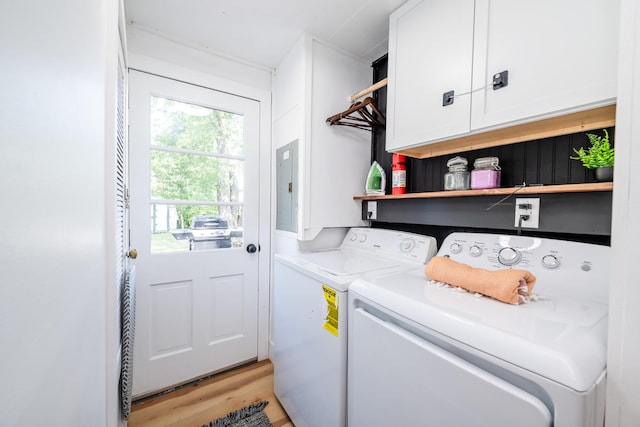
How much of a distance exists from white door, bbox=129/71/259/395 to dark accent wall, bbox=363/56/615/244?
3.88 ft

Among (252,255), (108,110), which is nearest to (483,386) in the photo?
(108,110)

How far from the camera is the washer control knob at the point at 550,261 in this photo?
0.94 m

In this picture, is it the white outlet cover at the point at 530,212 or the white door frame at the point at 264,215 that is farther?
the white door frame at the point at 264,215

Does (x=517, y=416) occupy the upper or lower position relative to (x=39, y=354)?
lower

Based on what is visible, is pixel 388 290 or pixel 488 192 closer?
pixel 388 290

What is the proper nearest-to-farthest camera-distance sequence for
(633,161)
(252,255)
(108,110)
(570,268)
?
(633,161) → (108,110) → (570,268) → (252,255)

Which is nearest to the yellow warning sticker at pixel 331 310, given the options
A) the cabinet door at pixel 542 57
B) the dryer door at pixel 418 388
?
the dryer door at pixel 418 388

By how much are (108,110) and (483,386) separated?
4.40ft

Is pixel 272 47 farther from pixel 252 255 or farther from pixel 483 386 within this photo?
pixel 483 386

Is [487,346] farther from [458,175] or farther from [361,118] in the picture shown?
[361,118]

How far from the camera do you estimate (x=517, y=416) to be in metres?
0.56

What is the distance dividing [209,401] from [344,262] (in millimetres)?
1348

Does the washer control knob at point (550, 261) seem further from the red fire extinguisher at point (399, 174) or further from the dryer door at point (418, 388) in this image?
the red fire extinguisher at point (399, 174)

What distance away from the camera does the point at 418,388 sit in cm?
77
